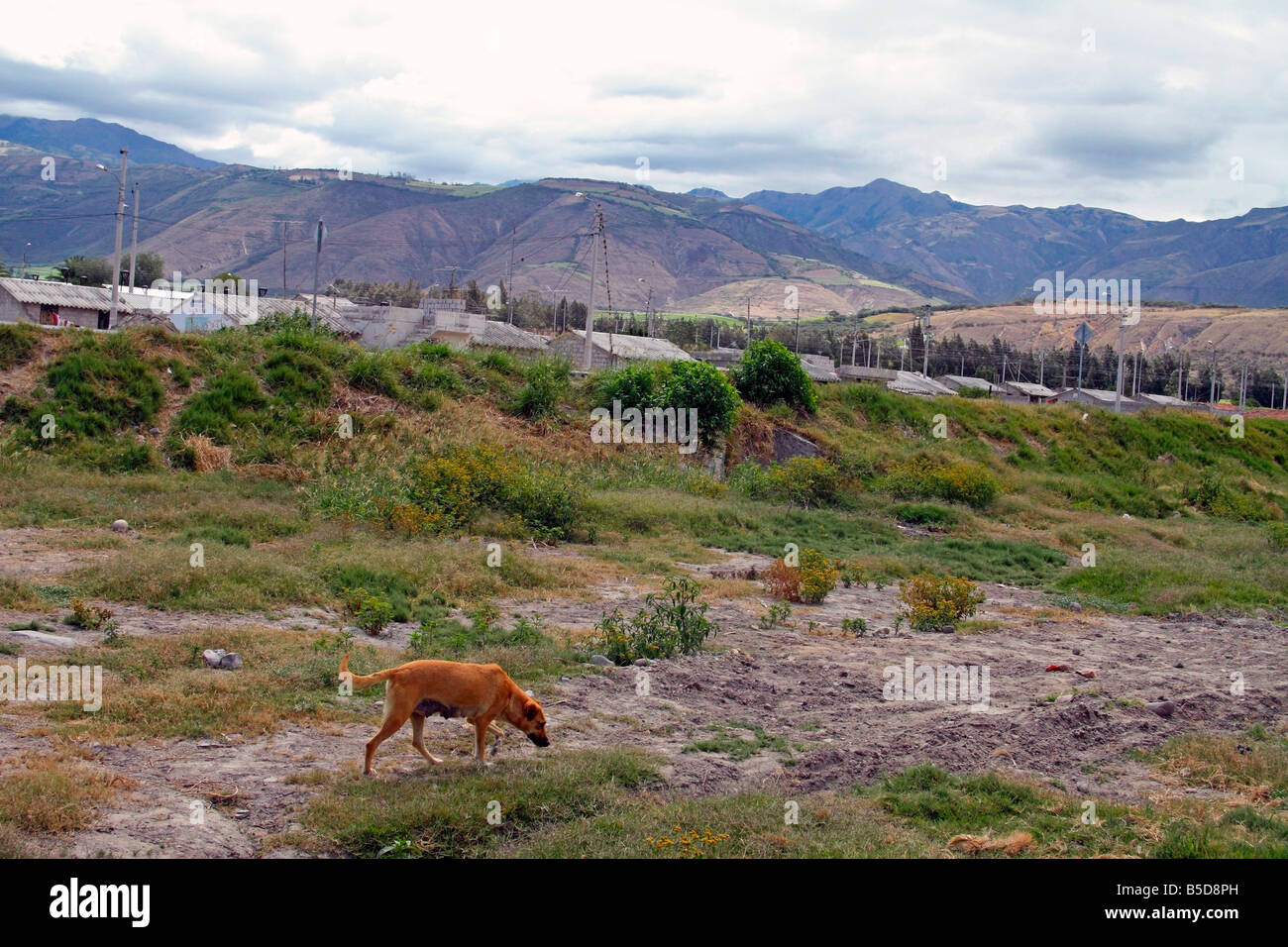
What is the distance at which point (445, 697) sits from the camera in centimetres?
662

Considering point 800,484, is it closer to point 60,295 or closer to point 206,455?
point 206,455

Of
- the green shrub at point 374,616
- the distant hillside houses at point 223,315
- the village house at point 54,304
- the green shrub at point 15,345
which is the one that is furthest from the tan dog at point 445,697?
the village house at point 54,304

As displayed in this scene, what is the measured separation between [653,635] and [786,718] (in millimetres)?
2304

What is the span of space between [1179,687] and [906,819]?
5.43m

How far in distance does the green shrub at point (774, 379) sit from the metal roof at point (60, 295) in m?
24.8

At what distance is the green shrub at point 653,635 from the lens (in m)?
10.4

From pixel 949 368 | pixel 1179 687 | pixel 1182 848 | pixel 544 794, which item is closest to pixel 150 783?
pixel 544 794

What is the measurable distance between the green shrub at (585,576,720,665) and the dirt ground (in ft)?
0.97

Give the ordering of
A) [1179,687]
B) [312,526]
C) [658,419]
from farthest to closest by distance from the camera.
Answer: [658,419] → [312,526] → [1179,687]

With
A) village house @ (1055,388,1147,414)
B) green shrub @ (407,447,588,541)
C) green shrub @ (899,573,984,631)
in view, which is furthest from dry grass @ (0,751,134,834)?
village house @ (1055,388,1147,414)

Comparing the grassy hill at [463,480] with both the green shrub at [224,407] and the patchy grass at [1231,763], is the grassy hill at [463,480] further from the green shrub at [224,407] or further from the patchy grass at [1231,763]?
the patchy grass at [1231,763]

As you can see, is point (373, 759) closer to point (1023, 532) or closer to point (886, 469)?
point (1023, 532)

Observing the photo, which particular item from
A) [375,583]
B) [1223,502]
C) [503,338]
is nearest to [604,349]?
[503,338]
